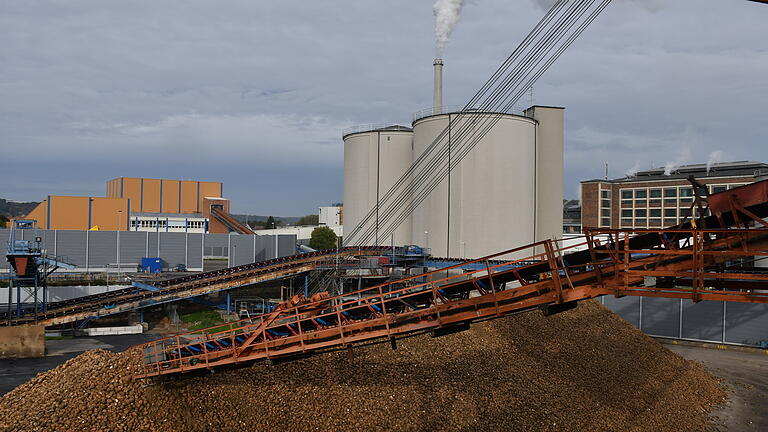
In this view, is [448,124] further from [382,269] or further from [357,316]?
[357,316]

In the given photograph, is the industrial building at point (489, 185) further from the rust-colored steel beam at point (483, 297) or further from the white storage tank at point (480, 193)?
the rust-colored steel beam at point (483, 297)

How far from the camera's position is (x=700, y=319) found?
89.1 feet

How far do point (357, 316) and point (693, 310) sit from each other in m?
21.1

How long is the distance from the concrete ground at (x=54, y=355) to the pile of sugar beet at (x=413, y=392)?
737 centimetres

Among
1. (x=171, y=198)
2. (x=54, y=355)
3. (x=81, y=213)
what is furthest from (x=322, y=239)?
(x=54, y=355)

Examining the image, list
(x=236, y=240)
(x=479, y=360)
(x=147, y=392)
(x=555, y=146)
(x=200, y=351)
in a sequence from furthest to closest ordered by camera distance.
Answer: (x=236, y=240) < (x=555, y=146) < (x=479, y=360) < (x=200, y=351) < (x=147, y=392)

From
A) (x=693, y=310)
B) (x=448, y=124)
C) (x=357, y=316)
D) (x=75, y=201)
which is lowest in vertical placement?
(x=693, y=310)

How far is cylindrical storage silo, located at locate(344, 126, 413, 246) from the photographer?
131 feet

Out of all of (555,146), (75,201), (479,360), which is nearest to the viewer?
(479,360)

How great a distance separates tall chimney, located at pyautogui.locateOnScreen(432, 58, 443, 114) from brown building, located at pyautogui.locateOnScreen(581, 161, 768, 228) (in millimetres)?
35324

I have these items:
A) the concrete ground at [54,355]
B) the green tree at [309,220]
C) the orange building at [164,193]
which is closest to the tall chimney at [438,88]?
the concrete ground at [54,355]

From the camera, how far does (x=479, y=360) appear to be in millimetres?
18625

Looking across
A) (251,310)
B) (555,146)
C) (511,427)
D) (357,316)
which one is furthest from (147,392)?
(555,146)

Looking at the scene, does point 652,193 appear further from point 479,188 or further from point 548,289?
point 548,289
